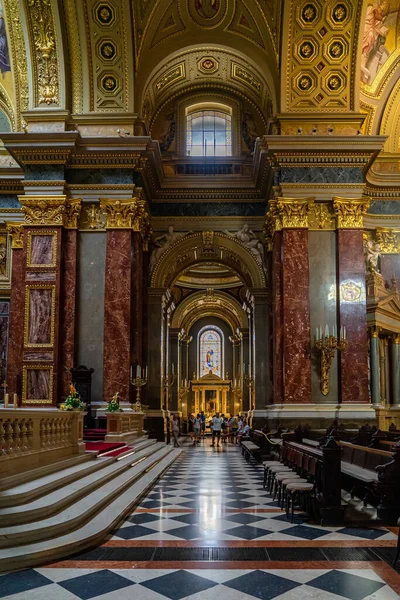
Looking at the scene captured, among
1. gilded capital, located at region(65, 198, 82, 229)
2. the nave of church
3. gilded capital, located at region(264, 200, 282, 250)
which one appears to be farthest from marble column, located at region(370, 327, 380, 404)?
Result: gilded capital, located at region(65, 198, 82, 229)

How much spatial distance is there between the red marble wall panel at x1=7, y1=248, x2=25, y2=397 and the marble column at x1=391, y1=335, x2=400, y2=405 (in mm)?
11957

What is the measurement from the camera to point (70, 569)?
5684mm

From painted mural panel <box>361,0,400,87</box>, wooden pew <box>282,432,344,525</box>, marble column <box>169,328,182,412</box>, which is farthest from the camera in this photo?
marble column <box>169,328,182,412</box>

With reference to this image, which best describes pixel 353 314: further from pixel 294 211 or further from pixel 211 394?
pixel 211 394

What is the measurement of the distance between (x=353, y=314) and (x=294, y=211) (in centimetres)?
354

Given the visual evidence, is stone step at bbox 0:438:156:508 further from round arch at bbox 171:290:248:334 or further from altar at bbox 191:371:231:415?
altar at bbox 191:371:231:415

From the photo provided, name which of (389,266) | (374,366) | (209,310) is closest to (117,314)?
(374,366)

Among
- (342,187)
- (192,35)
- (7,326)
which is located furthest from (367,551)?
(192,35)

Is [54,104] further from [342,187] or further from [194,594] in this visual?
[194,594]

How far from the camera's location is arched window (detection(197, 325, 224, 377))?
48719 millimetres

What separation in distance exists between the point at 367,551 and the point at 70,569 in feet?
9.47

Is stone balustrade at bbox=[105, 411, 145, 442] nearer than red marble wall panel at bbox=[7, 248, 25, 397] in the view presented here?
Yes

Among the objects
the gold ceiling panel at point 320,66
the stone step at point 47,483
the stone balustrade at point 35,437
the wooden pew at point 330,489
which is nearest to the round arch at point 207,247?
the gold ceiling panel at point 320,66

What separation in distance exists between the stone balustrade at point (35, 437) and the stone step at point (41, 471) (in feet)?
0.39
